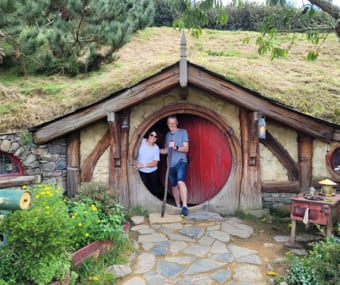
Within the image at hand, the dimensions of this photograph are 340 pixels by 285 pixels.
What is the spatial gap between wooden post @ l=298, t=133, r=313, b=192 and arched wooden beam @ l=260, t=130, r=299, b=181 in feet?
0.34

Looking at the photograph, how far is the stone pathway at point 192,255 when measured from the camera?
4.20 metres

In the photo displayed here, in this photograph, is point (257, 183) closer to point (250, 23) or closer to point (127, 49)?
point (127, 49)

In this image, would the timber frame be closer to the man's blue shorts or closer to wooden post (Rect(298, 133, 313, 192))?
wooden post (Rect(298, 133, 313, 192))

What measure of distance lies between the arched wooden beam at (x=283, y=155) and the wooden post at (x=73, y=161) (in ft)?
11.2

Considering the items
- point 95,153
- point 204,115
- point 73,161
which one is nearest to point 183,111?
point 204,115

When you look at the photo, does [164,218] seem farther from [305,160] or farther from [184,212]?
[305,160]

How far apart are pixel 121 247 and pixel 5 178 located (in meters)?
2.53

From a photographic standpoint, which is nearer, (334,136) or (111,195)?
(111,195)

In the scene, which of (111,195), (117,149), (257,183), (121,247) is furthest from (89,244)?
(257,183)

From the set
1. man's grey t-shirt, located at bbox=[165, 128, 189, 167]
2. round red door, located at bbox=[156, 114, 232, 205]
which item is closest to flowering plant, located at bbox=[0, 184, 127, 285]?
man's grey t-shirt, located at bbox=[165, 128, 189, 167]

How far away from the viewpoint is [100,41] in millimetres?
9109

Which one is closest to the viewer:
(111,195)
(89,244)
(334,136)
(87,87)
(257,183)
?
(89,244)

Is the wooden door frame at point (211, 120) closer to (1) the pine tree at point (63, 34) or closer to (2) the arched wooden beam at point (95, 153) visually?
(2) the arched wooden beam at point (95, 153)

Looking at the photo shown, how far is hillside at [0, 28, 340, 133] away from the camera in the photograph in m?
6.87
